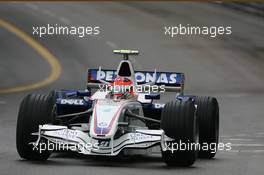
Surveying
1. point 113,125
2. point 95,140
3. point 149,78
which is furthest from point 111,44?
point 95,140

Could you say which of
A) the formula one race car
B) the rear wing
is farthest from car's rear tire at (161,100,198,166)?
the rear wing

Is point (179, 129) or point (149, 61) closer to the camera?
point (179, 129)

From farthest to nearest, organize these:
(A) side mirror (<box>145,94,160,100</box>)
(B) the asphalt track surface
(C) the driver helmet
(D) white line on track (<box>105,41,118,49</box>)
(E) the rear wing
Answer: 1. (D) white line on track (<box>105,41,118,49</box>)
2. (E) the rear wing
3. (A) side mirror (<box>145,94,160,100</box>)
4. (C) the driver helmet
5. (B) the asphalt track surface

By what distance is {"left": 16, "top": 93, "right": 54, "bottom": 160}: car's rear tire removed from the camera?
65.6 feet

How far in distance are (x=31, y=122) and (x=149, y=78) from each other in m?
3.88

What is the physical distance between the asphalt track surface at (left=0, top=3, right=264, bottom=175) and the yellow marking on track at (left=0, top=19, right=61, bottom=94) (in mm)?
260

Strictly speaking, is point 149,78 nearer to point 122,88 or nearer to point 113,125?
point 122,88

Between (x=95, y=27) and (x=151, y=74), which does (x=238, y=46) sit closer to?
(x=95, y=27)

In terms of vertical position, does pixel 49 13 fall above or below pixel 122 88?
above

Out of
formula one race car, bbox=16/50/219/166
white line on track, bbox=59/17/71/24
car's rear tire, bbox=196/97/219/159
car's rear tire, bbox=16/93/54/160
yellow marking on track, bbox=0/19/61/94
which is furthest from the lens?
white line on track, bbox=59/17/71/24

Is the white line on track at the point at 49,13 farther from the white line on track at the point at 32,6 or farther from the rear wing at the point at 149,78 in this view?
the rear wing at the point at 149,78

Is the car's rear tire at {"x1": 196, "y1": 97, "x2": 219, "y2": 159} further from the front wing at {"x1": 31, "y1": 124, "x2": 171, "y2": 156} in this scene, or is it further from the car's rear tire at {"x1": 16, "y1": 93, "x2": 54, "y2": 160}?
the car's rear tire at {"x1": 16, "y1": 93, "x2": 54, "y2": 160}

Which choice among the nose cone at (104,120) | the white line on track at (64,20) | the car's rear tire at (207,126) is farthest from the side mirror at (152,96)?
the white line on track at (64,20)

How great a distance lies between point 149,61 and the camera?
43844 mm
